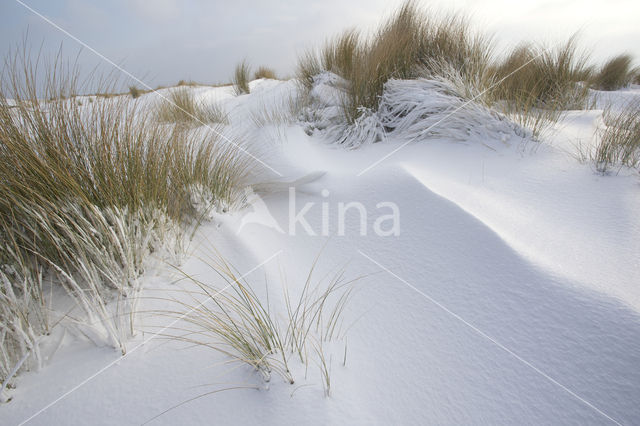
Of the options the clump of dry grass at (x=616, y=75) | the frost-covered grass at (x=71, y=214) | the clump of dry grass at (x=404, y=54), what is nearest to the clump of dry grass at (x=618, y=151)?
the clump of dry grass at (x=404, y=54)

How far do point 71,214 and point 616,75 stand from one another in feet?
32.8

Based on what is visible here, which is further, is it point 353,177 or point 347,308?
point 353,177

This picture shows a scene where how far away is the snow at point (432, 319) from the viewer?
3.07ft

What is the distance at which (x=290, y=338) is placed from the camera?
111 cm

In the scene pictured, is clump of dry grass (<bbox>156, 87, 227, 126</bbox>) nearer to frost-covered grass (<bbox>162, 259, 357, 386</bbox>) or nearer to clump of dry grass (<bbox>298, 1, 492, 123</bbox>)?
clump of dry grass (<bbox>298, 1, 492, 123</bbox>)

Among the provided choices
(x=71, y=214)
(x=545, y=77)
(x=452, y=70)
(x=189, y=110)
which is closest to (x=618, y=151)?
(x=452, y=70)

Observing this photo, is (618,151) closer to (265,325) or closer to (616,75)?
(265,325)

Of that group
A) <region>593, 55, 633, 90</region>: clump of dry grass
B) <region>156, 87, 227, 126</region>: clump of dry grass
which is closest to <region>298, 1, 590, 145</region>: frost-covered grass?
<region>156, 87, 227, 126</region>: clump of dry grass

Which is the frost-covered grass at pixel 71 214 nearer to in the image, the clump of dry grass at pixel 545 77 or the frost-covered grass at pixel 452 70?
the frost-covered grass at pixel 452 70

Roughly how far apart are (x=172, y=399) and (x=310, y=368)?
47 cm

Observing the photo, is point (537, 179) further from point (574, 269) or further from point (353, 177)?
point (353, 177)

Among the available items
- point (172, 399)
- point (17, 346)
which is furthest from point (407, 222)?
point (17, 346)

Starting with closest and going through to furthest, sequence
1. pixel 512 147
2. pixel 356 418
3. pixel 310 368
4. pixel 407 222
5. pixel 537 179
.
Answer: pixel 356 418, pixel 310 368, pixel 407 222, pixel 537 179, pixel 512 147

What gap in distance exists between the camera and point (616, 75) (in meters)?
6.50
